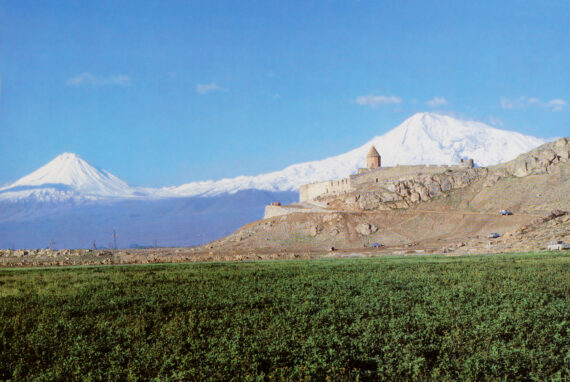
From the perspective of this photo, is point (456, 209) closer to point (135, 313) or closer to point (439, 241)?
point (439, 241)

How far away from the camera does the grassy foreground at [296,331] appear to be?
454 inches

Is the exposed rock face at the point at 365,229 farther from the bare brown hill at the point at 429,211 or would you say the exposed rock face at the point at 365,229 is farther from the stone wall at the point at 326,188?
Result: the stone wall at the point at 326,188

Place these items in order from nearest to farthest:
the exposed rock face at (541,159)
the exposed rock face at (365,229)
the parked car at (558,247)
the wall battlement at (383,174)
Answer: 1. the parked car at (558,247)
2. the exposed rock face at (365,229)
3. the exposed rock face at (541,159)
4. the wall battlement at (383,174)

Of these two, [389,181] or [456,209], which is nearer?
[456,209]

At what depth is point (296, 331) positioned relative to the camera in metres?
→ 14.4

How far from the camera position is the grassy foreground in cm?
1153

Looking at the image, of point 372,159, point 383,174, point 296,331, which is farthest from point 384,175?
point 296,331

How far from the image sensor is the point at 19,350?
43.5 feet

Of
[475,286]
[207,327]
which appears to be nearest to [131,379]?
[207,327]

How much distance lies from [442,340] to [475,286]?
902 cm

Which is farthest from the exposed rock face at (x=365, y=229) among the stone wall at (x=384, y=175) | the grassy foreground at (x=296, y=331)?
the grassy foreground at (x=296, y=331)

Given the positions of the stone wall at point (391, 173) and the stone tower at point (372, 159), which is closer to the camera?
the stone wall at point (391, 173)

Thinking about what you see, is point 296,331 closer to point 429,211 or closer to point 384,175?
point 429,211

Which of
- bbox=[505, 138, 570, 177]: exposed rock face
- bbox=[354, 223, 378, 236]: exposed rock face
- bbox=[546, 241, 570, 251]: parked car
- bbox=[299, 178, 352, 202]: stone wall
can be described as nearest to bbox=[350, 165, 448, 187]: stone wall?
bbox=[299, 178, 352, 202]: stone wall
